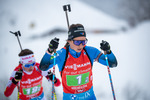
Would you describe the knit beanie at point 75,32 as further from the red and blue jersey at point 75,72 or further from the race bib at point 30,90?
the race bib at point 30,90

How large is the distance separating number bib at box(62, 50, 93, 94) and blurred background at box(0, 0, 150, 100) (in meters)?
5.19

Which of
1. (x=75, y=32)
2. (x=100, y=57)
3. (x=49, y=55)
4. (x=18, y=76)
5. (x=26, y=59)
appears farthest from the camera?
(x=26, y=59)

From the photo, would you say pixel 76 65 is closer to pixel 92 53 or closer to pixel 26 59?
pixel 92 53

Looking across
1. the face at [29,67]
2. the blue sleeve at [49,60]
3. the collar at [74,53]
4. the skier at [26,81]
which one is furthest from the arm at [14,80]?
the collar at [74,53]

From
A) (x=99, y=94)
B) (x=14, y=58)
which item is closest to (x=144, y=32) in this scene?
(x=99, y=94)

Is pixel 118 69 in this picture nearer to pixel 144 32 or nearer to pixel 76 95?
pixel 144 32

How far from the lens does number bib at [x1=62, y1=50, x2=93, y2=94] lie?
1.99 metres

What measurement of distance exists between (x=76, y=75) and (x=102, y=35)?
28.5 feet

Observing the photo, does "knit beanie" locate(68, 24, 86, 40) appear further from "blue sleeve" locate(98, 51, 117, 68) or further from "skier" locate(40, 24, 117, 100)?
"blue sleeve" locate(98, 51, 117, 68)

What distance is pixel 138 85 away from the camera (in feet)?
Answer: 24.5

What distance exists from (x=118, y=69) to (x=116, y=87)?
1336mm

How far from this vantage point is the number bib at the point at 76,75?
6.54 ft

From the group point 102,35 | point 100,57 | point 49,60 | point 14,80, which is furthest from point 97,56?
point 102,35

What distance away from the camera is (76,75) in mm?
1990
